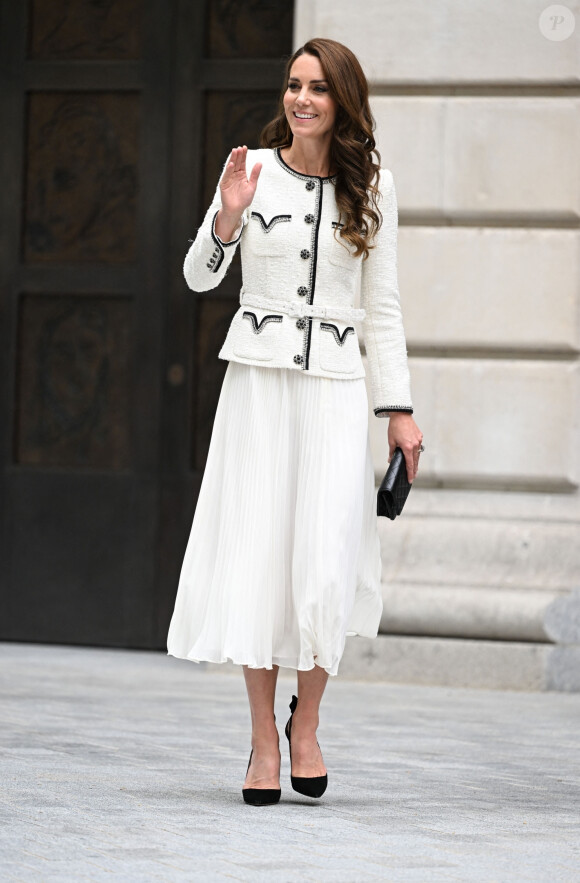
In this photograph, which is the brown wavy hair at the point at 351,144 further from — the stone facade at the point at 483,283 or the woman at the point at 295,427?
the stone facade at the point at 483,283

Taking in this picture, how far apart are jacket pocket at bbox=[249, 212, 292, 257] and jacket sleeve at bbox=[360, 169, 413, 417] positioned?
10.7 inches

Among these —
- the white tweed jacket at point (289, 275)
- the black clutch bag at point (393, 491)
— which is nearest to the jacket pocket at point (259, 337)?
the white tweed jacket at point (289, 275)

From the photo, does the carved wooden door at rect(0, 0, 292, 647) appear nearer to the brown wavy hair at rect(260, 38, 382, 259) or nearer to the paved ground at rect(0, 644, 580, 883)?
the paved ground at rect(0, 644, 580, 883)

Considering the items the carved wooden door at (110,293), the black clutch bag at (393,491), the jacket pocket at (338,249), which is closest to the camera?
the black clutch bag at (393,491)

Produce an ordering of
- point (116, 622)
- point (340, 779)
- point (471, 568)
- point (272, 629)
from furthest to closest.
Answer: point (116, 622) → point (471, 568) → point (340, 779) → point (272, 629)

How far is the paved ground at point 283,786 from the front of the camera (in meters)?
3.41

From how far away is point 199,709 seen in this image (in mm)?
6312

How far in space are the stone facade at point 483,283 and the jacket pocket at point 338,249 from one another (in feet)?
10.4

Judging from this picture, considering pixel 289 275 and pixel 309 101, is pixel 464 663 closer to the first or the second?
pixel 289 275

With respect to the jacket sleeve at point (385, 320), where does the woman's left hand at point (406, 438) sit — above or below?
below

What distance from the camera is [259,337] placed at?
14.0 feet

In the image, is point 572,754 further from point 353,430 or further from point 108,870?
point 108,870

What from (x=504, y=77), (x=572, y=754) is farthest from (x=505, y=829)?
(x=504, y=77)

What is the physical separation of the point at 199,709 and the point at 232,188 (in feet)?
9.20
